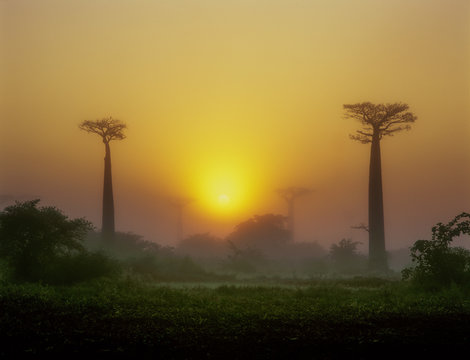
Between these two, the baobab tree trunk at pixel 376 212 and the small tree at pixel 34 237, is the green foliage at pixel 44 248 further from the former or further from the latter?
the baobab tree trunk at pixel 376 212

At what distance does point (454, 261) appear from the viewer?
74.5ft

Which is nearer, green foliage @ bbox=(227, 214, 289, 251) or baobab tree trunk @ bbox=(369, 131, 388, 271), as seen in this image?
baobab tree trunk @ bbox=(369, 131, 388, 271)

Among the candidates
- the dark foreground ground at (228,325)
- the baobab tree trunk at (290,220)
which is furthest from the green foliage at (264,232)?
the dark foreground ground at (228,325)

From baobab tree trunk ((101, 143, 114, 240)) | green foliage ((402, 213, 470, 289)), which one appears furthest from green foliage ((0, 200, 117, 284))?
baobab tree trunk ((101, 143, 114, 240))

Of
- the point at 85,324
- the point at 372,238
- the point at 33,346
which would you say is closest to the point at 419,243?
the point at 85,324

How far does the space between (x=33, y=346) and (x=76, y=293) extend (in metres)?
7.69

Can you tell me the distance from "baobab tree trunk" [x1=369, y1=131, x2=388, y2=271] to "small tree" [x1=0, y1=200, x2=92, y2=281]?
86.2 feet

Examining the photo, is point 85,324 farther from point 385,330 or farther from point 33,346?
point 385,330

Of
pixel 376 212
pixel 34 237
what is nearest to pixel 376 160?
pixel 376 212

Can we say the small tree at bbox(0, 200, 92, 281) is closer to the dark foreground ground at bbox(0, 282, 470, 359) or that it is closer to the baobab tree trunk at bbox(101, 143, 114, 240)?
the dark foreground ground at bbox(0, 282, 470, 359)

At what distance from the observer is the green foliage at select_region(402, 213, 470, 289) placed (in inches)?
888

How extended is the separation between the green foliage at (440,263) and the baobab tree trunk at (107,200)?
33119 millimetres

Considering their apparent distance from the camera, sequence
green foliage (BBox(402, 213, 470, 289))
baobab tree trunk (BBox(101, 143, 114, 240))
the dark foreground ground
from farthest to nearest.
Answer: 1. baobab tree trunk (BBox(101, 143, 114, 240))
2. green foliage (BBox(402, 213, 470, 289))
3. the dark foreground ground

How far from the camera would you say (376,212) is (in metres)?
47.2
